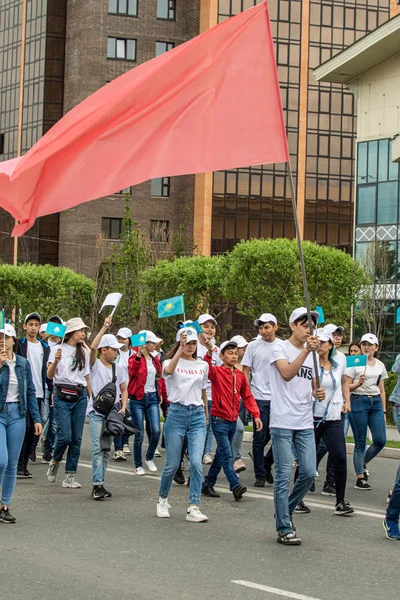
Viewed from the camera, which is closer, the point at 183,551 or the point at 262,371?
the point at 183,551

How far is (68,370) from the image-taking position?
12156 mm

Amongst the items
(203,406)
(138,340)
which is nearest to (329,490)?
(203,406)

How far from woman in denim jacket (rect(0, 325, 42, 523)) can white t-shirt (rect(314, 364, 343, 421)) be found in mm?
3115

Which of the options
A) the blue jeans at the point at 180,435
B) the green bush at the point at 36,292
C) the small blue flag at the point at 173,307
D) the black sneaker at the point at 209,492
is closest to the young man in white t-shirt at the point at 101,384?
the small blue flag at the point at 173,307

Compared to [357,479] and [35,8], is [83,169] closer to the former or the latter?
[357,479]

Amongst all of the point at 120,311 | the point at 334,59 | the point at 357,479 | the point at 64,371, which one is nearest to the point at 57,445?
the point at 64,371

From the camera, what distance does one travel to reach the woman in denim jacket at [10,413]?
9.55 metres

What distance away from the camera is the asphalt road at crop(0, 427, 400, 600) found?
712 centimetres

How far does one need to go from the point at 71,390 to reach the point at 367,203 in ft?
126

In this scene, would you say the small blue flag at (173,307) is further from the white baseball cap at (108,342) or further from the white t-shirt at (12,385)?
the white t-shirt at (12,385)

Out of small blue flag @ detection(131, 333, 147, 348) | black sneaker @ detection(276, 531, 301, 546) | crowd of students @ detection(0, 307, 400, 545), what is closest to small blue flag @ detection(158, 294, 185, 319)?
crowd of students @ detection(0, 307, 400, 545)

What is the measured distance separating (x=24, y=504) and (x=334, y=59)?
129 ft

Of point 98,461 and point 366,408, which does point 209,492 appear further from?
point 366,408

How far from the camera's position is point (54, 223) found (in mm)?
77688
